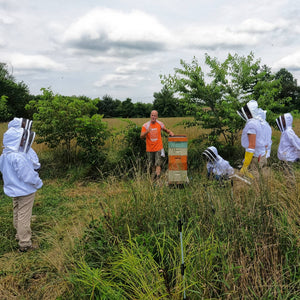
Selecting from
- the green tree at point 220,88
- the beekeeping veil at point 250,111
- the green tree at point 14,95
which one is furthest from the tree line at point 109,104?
the beekeeping veil at point 250,111

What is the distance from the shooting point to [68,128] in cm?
832

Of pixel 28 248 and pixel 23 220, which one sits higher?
pixel 23 220

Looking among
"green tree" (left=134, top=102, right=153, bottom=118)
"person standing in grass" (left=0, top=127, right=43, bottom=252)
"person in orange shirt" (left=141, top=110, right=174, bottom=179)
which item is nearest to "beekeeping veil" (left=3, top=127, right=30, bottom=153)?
"person standing in grass" (left=0, top=127, right=43, bottom=252)

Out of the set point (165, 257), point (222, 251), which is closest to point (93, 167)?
point (165, 257)

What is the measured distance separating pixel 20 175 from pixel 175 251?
269 cm

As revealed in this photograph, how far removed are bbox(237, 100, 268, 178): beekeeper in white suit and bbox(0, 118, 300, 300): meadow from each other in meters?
0.76

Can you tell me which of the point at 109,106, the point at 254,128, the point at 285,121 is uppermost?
the point at 109,106

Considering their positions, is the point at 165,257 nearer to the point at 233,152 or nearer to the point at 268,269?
the point at 268,269

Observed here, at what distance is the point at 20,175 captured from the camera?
4078mm

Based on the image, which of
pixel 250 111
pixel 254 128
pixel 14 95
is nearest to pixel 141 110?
pixel 14 95

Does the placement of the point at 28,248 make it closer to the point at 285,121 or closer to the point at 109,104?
the point at 285,121

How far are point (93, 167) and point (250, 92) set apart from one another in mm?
5342

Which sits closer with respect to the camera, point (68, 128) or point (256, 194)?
point (256, 194)

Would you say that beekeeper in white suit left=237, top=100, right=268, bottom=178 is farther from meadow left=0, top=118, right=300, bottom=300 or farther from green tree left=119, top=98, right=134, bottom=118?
green tree left=119, top=98, right=134, bottom=118
